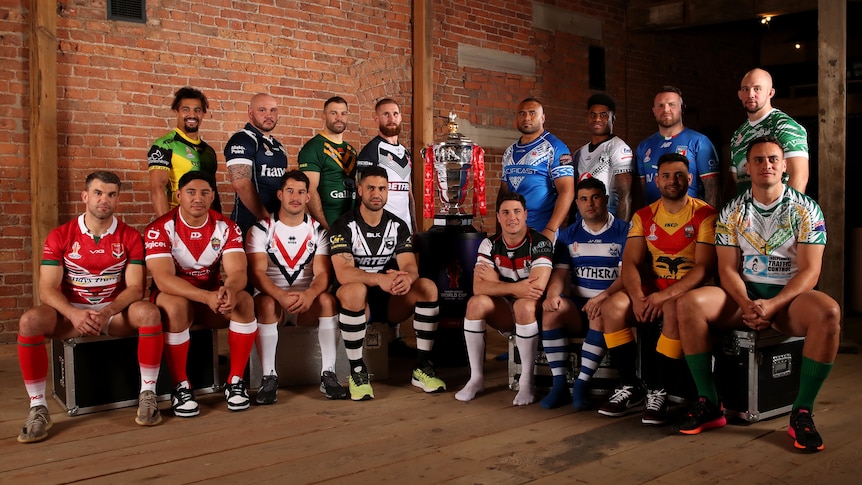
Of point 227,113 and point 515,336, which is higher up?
point 227,113

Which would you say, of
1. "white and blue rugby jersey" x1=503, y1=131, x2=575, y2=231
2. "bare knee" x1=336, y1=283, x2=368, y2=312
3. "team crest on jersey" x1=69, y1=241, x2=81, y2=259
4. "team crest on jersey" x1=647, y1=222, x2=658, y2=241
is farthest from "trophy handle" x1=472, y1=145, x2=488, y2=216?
"team crest on jersey" x1=69, y1=241, x2=81, y2=259

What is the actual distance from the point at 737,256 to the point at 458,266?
1.76 metres

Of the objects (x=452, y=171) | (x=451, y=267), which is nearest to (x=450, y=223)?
(x=451, y=267)

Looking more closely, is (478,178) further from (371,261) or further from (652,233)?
(652,233)

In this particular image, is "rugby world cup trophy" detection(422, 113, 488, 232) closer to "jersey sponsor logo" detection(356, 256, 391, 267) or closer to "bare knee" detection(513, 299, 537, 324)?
"jersey sponsor logo" detection(356, 256, 391, 267)

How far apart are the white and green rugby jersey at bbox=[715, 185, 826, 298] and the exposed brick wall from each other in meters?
3.79

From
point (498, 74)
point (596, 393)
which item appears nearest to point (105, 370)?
point (596, 393)

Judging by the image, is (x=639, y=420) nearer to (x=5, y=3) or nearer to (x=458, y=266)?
(x=458, y=266)

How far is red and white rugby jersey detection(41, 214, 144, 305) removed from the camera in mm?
3627

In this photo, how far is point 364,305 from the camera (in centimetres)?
412

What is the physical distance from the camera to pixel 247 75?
595 centimetres

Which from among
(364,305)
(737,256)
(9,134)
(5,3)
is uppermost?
(5,3)

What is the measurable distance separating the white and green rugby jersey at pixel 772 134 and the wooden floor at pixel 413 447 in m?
1.21

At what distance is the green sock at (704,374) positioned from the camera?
132 inches
